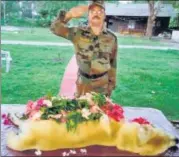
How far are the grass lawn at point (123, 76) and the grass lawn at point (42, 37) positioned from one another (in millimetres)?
112

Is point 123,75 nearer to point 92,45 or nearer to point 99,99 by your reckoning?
point 92,45

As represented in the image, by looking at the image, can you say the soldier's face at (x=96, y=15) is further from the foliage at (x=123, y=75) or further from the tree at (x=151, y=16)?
the tree at (x=151, y=16)

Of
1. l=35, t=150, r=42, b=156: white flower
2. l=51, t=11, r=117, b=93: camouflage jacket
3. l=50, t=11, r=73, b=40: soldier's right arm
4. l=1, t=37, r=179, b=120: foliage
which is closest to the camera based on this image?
l=35, t=150, r=42, b=156: white flower

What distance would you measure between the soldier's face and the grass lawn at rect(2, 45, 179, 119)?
2.28 ft

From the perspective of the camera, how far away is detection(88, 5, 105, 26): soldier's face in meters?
2.17

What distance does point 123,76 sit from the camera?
3.32 meters

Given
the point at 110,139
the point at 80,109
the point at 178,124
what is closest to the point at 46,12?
the point at 80,109

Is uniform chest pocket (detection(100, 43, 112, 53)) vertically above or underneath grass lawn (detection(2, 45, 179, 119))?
above

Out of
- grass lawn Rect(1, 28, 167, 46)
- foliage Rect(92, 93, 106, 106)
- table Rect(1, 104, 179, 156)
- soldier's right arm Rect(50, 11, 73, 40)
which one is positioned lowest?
table Rect(1, 104, 179, 156)

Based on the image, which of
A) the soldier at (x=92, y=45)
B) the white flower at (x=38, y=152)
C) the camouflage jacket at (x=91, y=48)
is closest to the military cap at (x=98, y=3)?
the soldier at (x=92, y=45)

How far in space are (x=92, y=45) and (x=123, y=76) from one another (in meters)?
1.13

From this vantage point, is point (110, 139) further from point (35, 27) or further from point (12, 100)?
point (12, 100)

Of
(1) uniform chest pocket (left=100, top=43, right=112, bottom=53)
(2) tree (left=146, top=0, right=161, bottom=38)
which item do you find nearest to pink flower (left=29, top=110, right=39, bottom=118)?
(1) uniform chest pocket (left=100, top=43, right=112, bottom=53)

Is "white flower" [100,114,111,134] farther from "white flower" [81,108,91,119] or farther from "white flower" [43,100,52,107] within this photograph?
"white flower" [43,100,52,107]
